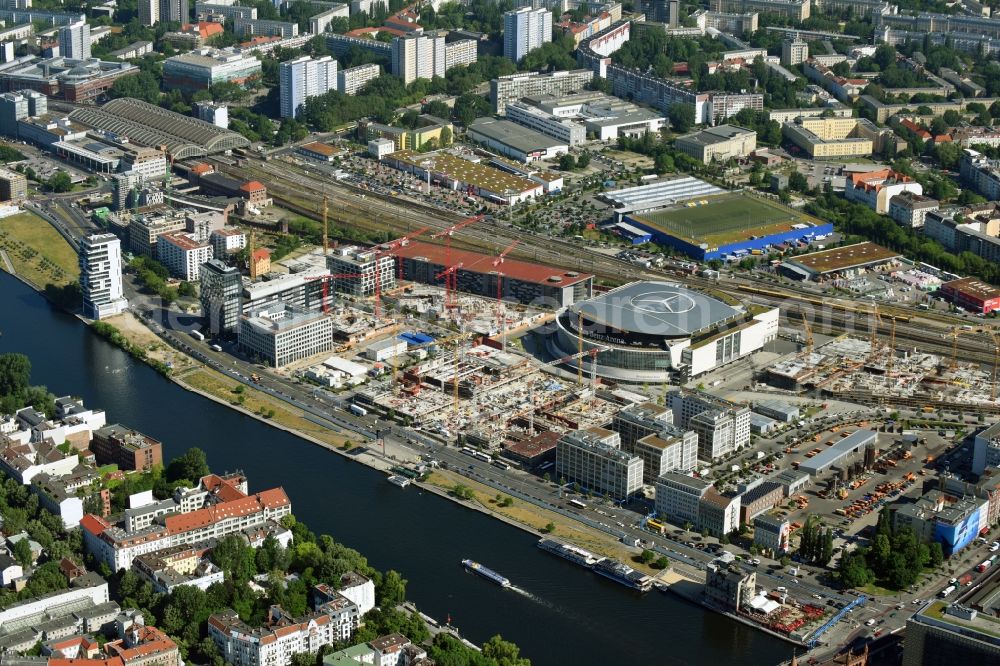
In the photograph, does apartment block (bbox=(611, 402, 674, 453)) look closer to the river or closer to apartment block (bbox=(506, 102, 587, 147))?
the river

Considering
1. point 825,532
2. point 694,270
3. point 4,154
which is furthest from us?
point 4,154

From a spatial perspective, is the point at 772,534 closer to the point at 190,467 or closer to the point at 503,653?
the point at 503,653

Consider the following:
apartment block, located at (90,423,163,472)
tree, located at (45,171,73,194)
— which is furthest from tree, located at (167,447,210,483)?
tree, located at (45,171,73,194)

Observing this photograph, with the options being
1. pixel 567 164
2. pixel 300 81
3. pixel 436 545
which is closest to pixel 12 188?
pixel 300 81

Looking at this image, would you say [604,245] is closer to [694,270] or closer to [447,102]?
[694,270]

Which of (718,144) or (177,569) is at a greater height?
(718,144)

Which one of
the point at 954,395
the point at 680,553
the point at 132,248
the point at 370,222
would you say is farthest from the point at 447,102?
the point at 680,553

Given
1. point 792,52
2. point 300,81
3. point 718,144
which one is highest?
point 792,52
